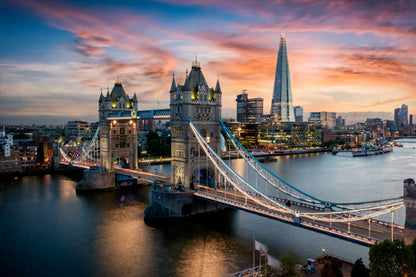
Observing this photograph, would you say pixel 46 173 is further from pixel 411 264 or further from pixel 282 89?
pixel 282 89

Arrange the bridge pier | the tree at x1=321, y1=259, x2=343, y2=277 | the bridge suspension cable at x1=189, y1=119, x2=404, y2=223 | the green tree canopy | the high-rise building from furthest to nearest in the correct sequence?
the high-rise building
the bridge pier
the bridge suspension cable at x1=189, y1=119, x2=404, y2=223
the tree at x1=321, y1=259, x2=343, y2=277
the green tree canopy

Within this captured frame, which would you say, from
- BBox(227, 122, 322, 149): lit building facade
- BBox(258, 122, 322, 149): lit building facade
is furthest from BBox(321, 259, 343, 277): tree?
BBox(258, 122, 322, 149): lit building facade

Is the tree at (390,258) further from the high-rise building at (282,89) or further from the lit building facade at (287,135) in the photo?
the high-rise building at (282,89)

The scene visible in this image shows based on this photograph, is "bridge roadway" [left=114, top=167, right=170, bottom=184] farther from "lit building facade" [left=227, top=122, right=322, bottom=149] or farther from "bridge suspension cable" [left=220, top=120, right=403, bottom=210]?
"lit building facade" [left=227, top=122, right=322, bottom=149]

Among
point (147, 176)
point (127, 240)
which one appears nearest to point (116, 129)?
point (147, 176)

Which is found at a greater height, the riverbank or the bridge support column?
the bridge support column

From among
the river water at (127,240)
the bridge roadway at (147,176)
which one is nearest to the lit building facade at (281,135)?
the bridge roadway at (147,176)
